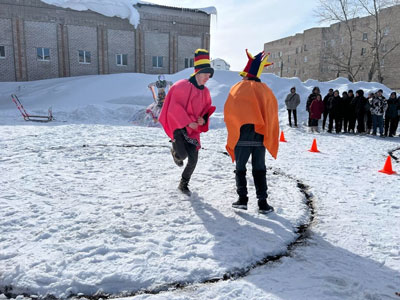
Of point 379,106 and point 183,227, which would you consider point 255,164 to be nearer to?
point 183,227

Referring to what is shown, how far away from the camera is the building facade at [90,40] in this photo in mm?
25109

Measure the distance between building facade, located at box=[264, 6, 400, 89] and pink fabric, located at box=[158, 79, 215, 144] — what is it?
30.4 meters

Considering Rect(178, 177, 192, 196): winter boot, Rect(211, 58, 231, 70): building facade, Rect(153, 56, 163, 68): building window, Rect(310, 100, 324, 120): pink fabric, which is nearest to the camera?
Rect(178, 177, 192, 196): winter boot

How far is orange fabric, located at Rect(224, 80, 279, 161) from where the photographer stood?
A: 3.66 m

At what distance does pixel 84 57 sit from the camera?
27188 millimetres

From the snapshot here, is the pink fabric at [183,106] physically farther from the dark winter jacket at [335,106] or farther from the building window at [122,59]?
the building window at [122,59]

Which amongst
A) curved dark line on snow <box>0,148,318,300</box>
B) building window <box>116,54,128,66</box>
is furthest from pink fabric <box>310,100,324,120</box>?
building window <box>116,54,128,66</box>

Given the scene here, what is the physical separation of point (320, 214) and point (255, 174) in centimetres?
100

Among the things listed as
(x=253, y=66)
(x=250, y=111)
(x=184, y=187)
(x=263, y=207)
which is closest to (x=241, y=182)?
(x=263, y=207)

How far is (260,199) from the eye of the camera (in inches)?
155

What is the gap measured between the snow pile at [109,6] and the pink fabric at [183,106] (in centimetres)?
2642

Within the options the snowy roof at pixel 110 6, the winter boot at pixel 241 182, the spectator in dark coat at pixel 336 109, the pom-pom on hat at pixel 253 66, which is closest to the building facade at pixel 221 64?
the snowy roof at pixel 110 6

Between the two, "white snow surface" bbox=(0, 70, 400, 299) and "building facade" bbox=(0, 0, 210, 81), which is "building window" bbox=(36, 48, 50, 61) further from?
"white snow surface" bbox=(0, 70, 400, 299)

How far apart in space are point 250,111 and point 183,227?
154cm
